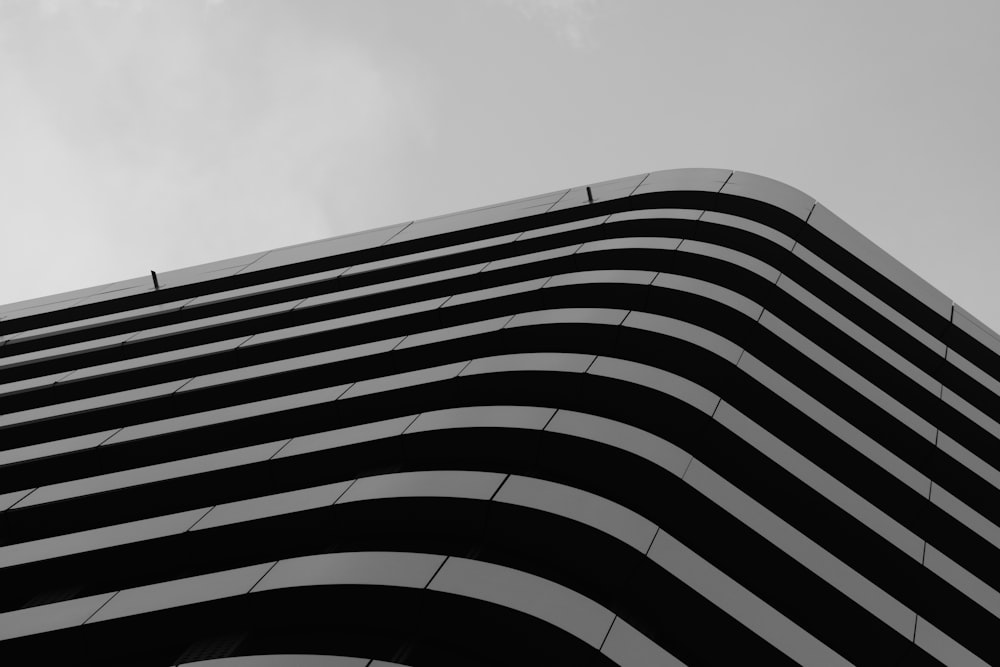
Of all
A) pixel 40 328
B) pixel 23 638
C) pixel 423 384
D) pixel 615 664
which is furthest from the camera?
pixel 40 328

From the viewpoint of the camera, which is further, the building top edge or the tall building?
the building top edge

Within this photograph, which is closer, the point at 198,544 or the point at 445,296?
the point at 198,544

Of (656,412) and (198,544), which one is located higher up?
(656,412)

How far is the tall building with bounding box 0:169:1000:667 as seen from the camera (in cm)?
1084

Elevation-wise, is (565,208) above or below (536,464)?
above

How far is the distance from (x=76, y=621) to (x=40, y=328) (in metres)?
15.1

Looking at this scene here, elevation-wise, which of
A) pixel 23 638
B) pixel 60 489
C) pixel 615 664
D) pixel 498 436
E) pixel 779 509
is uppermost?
pixel 779 509

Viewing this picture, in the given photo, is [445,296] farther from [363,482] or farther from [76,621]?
[76,621]

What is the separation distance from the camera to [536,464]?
42.4ft

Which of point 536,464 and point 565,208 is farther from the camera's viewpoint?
point 565,208

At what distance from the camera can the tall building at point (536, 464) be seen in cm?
1084

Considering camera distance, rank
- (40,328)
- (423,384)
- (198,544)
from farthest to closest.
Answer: (40,328)
(423,384)
(198,544)

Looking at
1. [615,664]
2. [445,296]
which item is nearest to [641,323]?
[445,296]

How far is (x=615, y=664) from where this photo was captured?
948 centimetres
